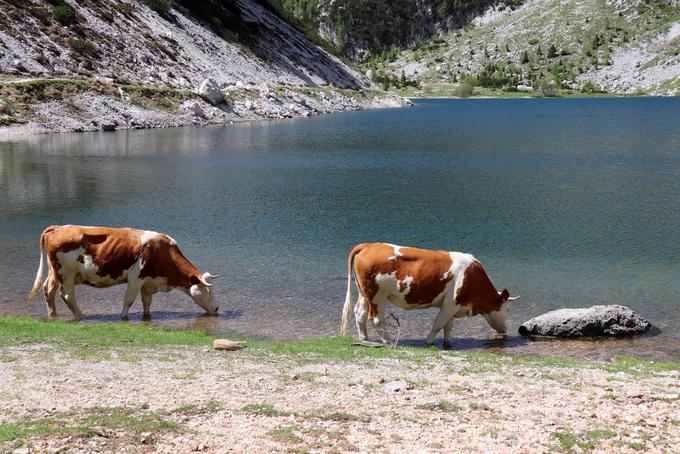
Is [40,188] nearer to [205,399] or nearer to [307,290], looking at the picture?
[307,290]

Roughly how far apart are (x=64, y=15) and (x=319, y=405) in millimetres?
103230

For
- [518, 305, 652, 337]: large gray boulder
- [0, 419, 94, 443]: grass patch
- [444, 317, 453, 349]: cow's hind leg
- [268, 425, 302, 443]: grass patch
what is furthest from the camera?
[518, 305, 652, 337]: large gray boulder

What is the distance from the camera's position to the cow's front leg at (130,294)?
2127 centimetres

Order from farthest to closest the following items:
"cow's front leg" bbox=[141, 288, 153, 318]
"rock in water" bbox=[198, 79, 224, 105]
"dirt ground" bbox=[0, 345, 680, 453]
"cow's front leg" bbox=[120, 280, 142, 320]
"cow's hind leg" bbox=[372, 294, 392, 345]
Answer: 1. "rock in water" bbox=[198, 79, 224, 105]
2. "cow's front leg" bbox=[141, 288, 153, 318]
3. "cow's front leg" bbox=[120, 280, 142, 320]
4. "cow's hind leg" bbox=[372, 294, 392, 345]
5. "dirt ground" bbox=[0, 345, 680, 453]

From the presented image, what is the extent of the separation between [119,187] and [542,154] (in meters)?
41.5

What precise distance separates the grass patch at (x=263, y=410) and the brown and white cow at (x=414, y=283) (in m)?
7.37

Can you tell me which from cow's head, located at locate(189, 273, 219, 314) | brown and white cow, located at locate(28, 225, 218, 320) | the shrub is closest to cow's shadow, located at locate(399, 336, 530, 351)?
cow's head, located at locate(189, 273, 219, 314)

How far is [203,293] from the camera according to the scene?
22.0 metres

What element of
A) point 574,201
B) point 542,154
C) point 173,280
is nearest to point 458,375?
point 173,280

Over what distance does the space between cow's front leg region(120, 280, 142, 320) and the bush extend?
91.9m

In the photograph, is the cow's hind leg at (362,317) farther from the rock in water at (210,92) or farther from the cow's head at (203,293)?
the rock in water at (210,92)

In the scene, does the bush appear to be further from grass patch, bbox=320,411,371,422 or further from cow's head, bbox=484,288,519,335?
grass patch, bbox=320,411,371,422

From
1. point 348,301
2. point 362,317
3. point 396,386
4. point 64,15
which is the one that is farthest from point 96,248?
point 64,15

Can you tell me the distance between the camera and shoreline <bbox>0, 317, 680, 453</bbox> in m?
10.3
